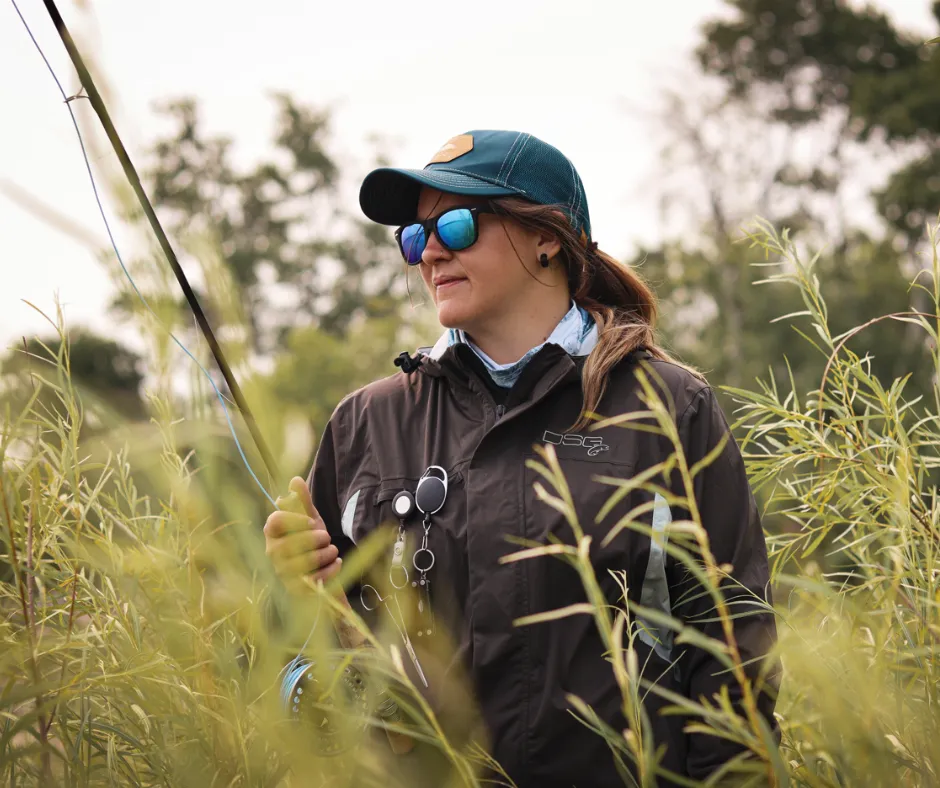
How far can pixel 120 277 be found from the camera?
486mm

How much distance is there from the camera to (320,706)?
611 mm

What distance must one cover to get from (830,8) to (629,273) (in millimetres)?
24851

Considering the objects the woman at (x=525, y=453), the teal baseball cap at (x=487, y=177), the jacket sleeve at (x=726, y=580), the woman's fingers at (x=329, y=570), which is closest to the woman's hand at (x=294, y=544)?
the woman's fingers at (x=329, y=570)

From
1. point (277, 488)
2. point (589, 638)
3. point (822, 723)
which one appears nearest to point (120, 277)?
point (277, 488)

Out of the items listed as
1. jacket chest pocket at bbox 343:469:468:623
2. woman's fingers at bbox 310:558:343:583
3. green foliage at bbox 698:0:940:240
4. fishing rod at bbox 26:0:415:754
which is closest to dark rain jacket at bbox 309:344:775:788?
jacket chest pocket at bbox 343:469:468:623

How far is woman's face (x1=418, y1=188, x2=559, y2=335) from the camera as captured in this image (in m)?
2.13

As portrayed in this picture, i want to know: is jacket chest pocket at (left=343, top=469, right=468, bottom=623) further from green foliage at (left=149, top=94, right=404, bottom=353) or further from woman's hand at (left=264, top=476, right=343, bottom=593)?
green foliage at (left=149, top=94, right=404, bottom=353)

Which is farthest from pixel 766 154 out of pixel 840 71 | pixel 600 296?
pixel 600 296

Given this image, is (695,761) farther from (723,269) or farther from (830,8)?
(830,8)

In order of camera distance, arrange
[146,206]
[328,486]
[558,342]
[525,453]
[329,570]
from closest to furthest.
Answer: [146,206], [329,570], [525,453], [558,342], [328,486]

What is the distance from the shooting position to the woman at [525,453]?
1749mm

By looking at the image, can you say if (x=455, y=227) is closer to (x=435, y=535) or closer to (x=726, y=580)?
(x=435, y=535)

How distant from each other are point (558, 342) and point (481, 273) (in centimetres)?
25

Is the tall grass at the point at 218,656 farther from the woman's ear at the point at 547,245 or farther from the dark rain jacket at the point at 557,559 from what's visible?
the woman's ear at the point at 547,245
